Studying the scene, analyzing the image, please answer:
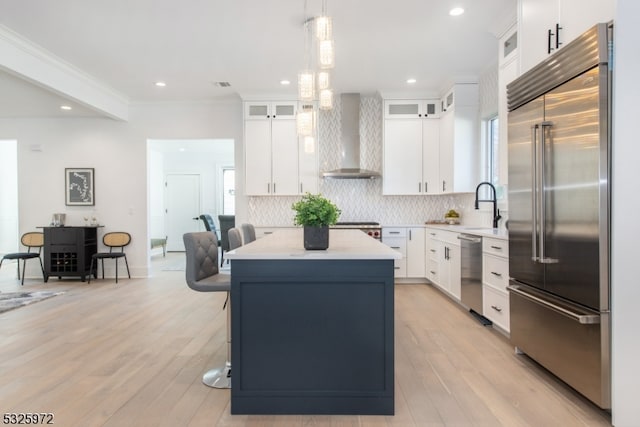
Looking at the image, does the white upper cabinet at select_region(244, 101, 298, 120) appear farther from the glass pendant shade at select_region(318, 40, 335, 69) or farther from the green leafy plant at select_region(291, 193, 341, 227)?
the green leafy plant at select_region(291, 193, 341, 227)

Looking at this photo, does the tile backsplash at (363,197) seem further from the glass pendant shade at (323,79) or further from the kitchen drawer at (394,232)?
the glass pendant shade at (323,79)

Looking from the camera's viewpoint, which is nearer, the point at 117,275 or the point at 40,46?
the point at 40,46

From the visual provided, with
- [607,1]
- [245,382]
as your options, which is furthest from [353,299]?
[607,1]

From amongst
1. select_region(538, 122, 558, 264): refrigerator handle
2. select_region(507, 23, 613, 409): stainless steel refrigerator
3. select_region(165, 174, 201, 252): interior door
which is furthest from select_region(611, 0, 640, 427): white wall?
select_region(165, 174, 201, 252): interior door

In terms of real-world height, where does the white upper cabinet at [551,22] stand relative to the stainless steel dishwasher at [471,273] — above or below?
above

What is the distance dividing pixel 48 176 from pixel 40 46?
3026mm

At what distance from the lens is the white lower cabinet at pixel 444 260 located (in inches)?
176

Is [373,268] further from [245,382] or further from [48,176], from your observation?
[48,176]

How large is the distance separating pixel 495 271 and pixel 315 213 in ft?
6.61

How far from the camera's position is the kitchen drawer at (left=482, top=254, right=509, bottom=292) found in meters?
3.26

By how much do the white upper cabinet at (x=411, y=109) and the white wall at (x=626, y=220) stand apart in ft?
12.9

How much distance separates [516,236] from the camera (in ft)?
9.23

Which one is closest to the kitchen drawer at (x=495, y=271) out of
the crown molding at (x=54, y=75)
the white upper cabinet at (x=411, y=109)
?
the white upper cabinet at (x=411, y=109)

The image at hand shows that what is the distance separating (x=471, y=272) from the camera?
399 cm
